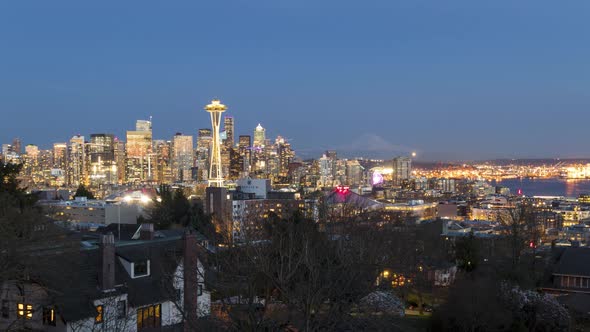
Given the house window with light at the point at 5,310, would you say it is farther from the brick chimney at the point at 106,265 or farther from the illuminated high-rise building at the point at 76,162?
the illuminated high-rise building at the point at 76,162

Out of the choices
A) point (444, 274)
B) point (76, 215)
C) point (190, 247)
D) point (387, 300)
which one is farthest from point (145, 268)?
point (76, 215)

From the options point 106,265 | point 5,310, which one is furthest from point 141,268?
point 5,310

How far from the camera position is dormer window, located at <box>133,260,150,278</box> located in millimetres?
17984

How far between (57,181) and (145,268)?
574 ft

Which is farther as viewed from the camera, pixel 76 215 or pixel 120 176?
pixel 120 176

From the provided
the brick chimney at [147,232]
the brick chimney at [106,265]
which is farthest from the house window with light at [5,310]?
the brick chimney at [147,232]

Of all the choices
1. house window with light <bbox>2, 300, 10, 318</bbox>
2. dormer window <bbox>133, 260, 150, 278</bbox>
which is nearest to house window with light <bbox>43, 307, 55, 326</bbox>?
house window with light <bbox>2, 300, 10, 318</bbox>

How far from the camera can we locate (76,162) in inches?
7544

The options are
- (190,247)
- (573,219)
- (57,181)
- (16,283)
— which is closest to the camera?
(16,283)

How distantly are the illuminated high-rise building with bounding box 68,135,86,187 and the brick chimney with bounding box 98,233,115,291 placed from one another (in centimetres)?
17709

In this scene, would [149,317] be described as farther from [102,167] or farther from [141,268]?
[102,167]

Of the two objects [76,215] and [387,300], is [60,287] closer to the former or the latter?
[387,300]

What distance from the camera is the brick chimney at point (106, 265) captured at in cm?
1666

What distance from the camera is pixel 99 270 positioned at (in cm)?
1684
